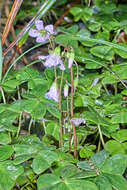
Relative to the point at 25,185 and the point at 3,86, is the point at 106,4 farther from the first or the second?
the point at 25,185

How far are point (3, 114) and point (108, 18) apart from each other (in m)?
1.08

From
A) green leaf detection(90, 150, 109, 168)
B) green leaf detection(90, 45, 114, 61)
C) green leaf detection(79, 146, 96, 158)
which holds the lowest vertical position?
green leaf detection(79, 146, 96, 158)

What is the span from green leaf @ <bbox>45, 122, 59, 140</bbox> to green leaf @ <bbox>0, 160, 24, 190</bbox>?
0.32 metres

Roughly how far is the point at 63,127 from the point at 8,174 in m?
0.42

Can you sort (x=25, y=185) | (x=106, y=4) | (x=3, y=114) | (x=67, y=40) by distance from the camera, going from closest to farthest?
(x=25, y=185), (x=3, y=114), (x=67, y=40), (x=106, y=4)

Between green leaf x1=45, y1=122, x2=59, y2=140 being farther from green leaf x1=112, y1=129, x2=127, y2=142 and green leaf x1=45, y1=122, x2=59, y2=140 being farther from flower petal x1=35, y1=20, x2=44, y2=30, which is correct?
flower petal x1=35, y1=20, x2=44, y2=30

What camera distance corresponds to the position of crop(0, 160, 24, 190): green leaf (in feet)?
3.27

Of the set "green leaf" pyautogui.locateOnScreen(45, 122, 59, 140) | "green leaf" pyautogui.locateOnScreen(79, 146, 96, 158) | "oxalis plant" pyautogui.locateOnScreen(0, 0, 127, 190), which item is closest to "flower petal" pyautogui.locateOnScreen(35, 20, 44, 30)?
"oxalis plant" pyautogui.locateOnScreen(0, 0, 127, 190)

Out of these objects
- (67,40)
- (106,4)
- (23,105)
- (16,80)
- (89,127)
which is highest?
(106,4)

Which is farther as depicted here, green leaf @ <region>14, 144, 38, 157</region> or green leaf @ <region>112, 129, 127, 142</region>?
green leaf @ <region>112, 129, 127, 142</region>

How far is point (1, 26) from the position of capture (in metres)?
2.25

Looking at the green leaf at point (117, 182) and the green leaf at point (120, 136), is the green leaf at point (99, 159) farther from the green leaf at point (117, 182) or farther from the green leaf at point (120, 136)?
the green leaf at point (120, 136)

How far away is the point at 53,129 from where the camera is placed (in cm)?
135

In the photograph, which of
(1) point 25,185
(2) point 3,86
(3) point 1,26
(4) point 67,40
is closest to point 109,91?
(4) point 67,40
